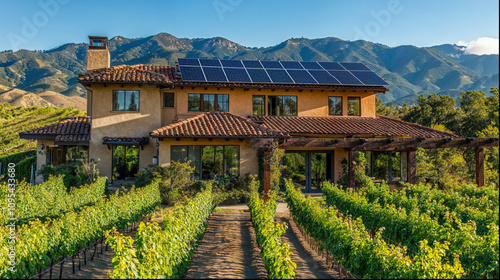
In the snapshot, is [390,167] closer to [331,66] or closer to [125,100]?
[331,66]

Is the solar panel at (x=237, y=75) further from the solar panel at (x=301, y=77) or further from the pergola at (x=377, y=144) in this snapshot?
the pergola at (x=377, y=144)

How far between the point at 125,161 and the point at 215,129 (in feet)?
18.3

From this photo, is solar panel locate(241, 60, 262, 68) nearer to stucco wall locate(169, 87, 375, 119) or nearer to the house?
the house

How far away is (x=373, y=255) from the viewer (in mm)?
6055

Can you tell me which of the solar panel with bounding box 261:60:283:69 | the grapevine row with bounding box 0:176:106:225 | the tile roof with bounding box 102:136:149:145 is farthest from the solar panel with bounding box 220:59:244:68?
the grapevine row with bounding box 0:176:106:225

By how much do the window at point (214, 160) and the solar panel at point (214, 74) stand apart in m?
4.19

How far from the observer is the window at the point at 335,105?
2075 centimetres

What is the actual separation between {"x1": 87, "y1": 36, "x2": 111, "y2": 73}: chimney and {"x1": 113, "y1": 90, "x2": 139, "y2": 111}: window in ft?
15.9

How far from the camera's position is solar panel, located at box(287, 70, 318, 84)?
19795mm

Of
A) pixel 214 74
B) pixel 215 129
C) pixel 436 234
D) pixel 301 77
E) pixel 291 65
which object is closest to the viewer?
pixel 436 234

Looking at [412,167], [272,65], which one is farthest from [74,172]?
[412,167]

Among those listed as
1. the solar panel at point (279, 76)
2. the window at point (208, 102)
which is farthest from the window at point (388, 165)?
the window at point (208, 102)

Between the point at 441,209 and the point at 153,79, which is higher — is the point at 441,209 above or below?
below

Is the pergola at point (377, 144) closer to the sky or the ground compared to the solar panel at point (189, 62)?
closer to the ground
